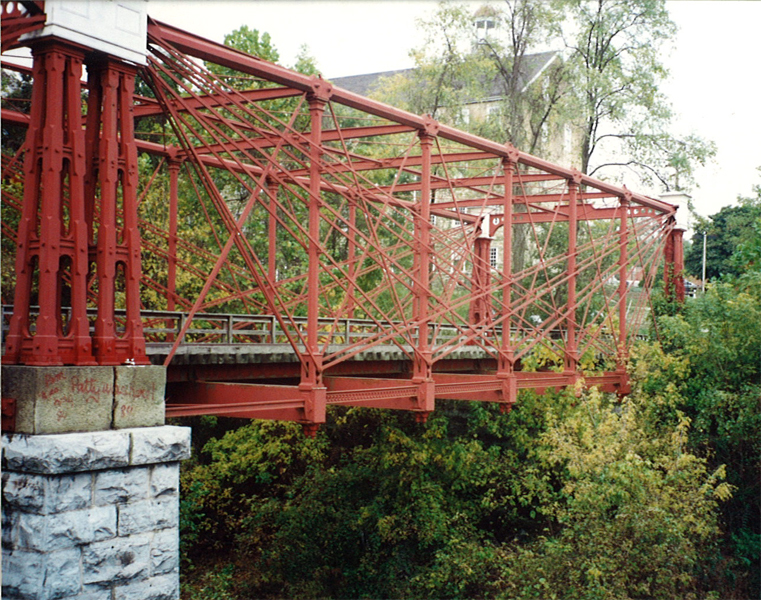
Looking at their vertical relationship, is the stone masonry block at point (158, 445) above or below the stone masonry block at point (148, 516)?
above

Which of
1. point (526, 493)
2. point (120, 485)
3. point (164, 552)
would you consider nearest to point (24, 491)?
point (120, 485)

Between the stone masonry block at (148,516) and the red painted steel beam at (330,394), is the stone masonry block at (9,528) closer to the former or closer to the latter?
the stone masonry block at (148,516)

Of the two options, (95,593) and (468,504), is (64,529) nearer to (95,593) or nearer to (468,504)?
(95,593)

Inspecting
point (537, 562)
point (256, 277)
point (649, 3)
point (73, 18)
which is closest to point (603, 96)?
point (649, 3)

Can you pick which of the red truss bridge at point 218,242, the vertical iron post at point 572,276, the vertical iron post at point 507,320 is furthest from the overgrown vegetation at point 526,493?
the red truss bridge at point 218,242

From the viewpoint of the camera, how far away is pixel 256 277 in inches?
457

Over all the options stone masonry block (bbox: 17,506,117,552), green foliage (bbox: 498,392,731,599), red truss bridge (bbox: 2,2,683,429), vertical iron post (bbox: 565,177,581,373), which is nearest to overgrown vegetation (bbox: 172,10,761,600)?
green foliage (bbox: 498,392,731,599)

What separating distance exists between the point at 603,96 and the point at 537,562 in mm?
19725

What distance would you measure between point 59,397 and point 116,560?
63.4 inches

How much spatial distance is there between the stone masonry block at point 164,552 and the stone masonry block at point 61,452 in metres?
0.88

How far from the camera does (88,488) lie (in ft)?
25.2

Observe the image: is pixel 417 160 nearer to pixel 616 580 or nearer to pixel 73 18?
pixel 616 580

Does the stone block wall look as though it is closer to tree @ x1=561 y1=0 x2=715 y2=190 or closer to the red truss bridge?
the red truss bridge

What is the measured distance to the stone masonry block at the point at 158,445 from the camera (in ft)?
26.6
